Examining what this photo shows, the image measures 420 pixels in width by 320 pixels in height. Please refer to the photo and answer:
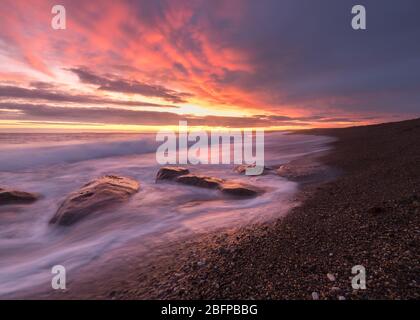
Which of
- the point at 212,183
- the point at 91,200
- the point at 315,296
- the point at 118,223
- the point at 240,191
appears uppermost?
the point at 212,183

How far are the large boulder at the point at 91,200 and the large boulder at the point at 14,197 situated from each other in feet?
6.93

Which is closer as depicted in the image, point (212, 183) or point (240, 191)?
point (240, 191)

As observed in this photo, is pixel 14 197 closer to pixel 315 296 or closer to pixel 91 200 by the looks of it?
pixel 91 200

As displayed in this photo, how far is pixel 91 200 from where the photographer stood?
753 cm

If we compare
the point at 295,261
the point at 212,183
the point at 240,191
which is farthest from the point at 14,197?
the point at 295,261

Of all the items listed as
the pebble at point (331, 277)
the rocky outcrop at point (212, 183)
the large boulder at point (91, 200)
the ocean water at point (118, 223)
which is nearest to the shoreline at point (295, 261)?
the pebble at point (331, 277)

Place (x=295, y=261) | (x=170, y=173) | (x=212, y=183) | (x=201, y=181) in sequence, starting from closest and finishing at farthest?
(x=295, y=261) → (x=212, y=183) → (x=201, y=181) → (x=170, y=173)

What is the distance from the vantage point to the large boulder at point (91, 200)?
6840 mm

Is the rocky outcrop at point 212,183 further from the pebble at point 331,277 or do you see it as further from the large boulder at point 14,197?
the large boulder at point 14,197

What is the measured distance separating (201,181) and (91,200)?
4153 mm

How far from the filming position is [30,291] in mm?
3926

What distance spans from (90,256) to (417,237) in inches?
227
